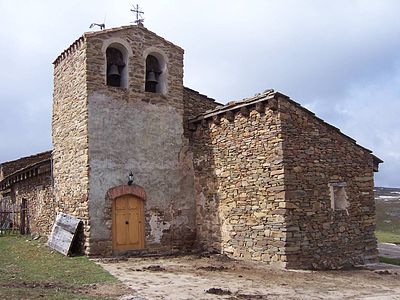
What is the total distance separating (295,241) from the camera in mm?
11750

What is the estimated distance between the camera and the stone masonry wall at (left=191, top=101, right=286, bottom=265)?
12.1 meters

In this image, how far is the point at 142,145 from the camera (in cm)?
1470

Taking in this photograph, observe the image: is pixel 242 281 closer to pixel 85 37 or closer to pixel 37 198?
pixel 85 37

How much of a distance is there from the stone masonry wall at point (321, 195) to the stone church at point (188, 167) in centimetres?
3

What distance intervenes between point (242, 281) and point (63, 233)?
6630 mm

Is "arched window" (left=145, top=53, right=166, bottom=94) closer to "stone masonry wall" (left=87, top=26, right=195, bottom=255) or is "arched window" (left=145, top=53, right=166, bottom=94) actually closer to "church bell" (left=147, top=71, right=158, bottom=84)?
"church bell" (left=147, top=71, right=158, bottom=84)

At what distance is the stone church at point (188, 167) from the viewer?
480 inches

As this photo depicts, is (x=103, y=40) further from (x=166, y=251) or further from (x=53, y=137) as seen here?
(x=166, y=251)

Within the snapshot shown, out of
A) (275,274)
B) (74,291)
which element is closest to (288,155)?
(275,274)

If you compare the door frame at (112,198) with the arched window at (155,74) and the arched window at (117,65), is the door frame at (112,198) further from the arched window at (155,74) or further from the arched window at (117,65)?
the arched window at (155,74)

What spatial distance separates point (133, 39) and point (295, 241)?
8019 millimetres

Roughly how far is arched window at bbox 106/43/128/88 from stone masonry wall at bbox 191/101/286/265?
2868 millimetres

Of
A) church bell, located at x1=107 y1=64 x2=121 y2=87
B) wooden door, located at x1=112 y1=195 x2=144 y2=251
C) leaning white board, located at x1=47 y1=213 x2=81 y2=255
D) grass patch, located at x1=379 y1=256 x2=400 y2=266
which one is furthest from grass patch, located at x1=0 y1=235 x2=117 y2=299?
grass patch, located at x1=379 y1=256 x2=400 y2=266

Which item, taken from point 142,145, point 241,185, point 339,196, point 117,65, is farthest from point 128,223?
point 339,196
